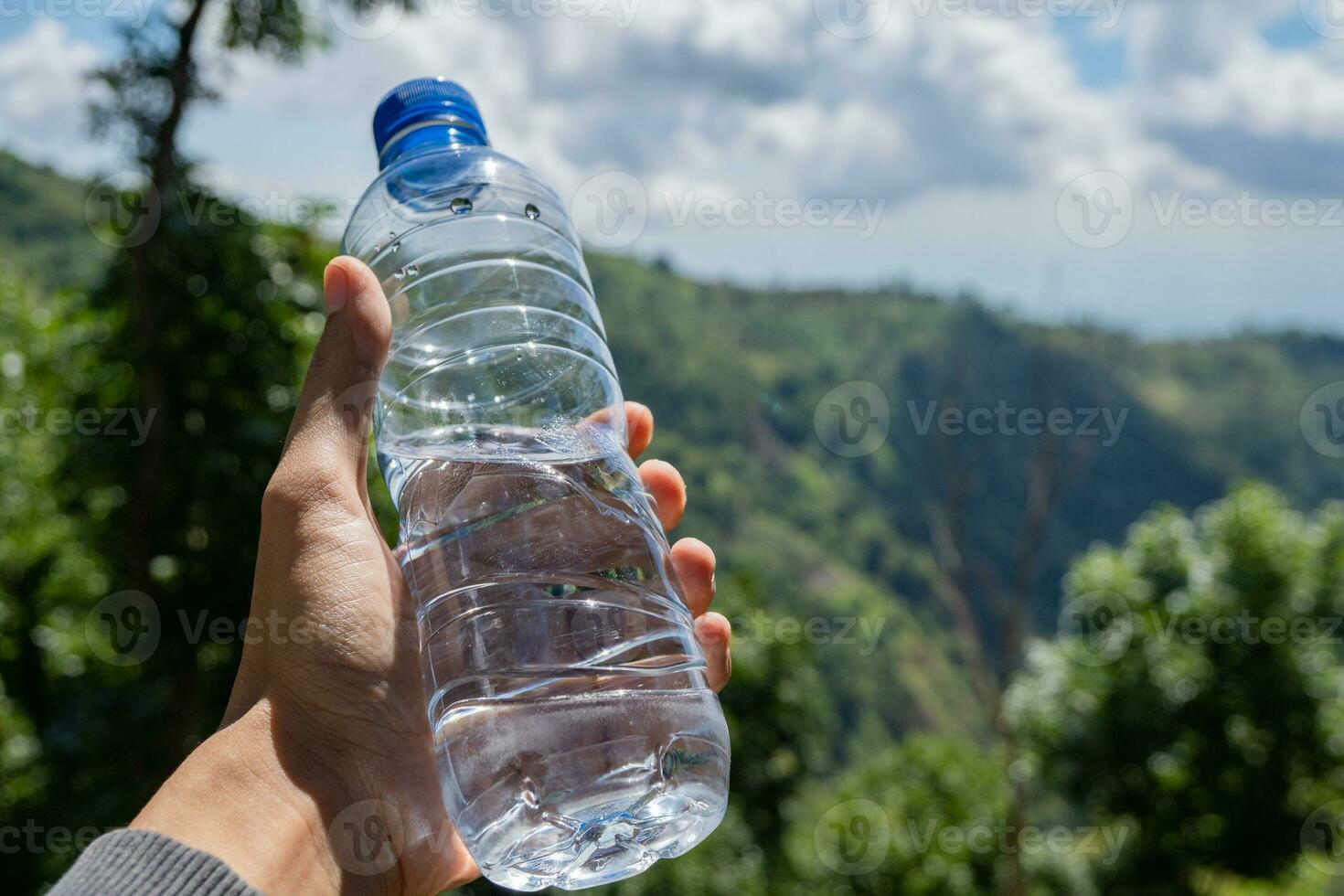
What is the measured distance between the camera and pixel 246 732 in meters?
1.58

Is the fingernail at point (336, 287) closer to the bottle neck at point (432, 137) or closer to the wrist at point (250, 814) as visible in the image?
the bottle neck at point (432, 137)

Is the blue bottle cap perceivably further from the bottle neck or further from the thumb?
the thumb

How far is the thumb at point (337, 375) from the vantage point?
1.75 metres

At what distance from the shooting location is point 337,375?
175cm

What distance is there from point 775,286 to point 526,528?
11057 cm

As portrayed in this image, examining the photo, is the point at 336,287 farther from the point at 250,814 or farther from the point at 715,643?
the point at 715,643

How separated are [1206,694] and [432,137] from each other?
14046 mm

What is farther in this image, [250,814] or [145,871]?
[250,814]

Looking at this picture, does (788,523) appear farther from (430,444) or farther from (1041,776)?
(430,444)

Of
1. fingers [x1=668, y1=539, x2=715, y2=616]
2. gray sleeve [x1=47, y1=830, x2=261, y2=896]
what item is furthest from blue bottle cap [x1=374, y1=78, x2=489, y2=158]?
gray sleeve [x1=47, y1=830, x2=261, y2=896]

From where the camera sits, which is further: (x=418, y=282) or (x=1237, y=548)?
(x=1237, y=548)

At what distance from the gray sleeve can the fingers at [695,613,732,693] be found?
0.96m

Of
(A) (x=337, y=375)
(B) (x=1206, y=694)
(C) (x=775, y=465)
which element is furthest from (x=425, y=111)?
(C) (x=775, y=465)

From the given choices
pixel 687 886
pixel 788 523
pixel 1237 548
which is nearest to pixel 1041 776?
pixel 1237 548
